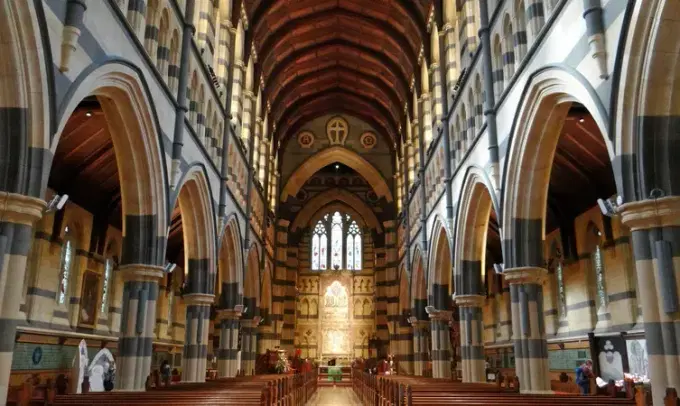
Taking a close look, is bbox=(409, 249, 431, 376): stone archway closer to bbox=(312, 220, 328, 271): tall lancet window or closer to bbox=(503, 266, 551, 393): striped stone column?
bbox=(312, 220, 328, 271): tall lancet window

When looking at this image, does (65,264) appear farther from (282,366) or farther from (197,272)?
(282,366)

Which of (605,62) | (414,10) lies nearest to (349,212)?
(414,10)

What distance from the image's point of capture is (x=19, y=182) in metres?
6.95

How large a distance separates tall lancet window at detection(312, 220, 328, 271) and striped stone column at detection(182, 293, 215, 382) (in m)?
21.7

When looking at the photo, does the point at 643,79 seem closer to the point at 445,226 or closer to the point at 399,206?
the point at 445,226

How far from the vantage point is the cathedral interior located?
695 centimetres

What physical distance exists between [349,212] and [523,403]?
1206 inches

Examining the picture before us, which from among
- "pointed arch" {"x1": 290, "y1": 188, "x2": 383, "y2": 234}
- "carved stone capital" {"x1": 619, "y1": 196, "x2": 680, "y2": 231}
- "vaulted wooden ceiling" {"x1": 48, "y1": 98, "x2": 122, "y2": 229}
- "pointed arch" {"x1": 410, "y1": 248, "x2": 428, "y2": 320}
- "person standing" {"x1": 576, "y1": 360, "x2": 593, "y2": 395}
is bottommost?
"person standing" {"x1": 576, "y1": 360, "x2": 593, "y2": 395}

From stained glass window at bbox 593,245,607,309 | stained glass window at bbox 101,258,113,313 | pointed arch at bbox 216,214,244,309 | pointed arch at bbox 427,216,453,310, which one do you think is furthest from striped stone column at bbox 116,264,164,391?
stained glass window at bbox 593,245,607,309

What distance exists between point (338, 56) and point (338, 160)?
24.9 ft

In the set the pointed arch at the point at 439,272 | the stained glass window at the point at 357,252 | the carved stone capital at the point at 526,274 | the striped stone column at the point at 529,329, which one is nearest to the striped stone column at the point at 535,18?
the carved stone capital at the point at 526,274

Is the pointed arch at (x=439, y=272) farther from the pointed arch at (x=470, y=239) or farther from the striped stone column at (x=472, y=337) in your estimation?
the striped stone column at (x=472, y=337)

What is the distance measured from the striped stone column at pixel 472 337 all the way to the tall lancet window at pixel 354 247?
69.9ft

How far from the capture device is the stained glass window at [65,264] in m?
15.3
